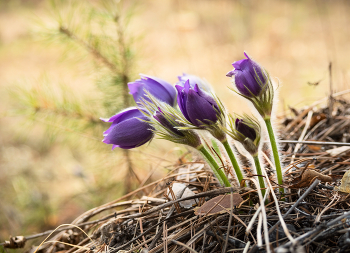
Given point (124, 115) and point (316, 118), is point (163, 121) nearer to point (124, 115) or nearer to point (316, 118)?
point (124, 115)

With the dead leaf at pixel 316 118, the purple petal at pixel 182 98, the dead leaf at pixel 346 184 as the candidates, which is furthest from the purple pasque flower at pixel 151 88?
the dead leaf at pixel 316 118

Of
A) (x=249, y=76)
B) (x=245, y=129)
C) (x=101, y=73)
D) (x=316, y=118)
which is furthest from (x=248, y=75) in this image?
(x=101, y=73)

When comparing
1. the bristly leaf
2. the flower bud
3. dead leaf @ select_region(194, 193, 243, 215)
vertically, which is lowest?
dead leaf @ select_region(194, 193, 243, 215)

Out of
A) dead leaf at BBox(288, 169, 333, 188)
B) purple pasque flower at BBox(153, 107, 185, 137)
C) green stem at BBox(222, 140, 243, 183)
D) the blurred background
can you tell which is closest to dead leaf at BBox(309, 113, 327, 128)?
the blurred background

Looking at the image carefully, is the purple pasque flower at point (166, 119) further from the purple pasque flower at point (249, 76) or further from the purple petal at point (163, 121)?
the purple pasque flower at point (249, 76)

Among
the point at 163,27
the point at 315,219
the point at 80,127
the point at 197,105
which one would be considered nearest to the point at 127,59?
the point at 80,127

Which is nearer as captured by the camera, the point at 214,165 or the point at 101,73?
the point at 214,165

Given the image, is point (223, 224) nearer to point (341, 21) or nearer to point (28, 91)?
point (28, 91)

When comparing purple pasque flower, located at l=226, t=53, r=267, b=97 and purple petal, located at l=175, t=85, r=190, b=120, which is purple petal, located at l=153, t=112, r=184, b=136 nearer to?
purple petal, located at l=175, t=85, r=190, b=120
